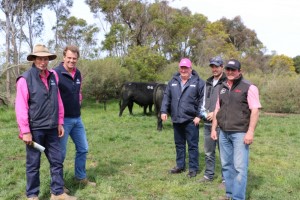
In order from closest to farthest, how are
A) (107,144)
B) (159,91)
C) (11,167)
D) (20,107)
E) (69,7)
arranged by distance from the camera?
(20,107) → (11,167) → (107,144) → (159,91) → (69,7)

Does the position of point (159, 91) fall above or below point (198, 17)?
below

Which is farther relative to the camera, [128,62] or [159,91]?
[128,62]

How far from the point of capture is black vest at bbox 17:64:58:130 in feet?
12.8

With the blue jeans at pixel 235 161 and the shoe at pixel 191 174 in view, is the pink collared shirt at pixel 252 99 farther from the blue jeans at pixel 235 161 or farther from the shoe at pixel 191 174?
the shoe at pixel 191 174

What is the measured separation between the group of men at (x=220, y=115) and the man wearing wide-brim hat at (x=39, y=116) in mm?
1977

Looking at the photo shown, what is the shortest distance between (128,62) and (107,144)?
18.4 metres

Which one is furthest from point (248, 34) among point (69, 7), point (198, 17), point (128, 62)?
point (128, 62)

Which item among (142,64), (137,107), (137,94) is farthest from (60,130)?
(142,64)

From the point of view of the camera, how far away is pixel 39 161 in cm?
408

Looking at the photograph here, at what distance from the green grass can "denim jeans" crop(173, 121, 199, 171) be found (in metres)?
0.25

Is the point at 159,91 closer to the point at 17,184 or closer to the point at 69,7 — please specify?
the point at 17,184

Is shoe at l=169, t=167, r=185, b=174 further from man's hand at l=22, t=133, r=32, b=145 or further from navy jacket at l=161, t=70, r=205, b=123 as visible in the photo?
man's hand at l=22, t=133, r=32, b=145

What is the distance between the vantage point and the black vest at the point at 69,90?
4402 millimetres

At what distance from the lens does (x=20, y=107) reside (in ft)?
12.6
